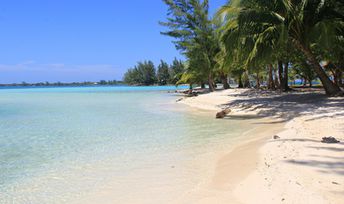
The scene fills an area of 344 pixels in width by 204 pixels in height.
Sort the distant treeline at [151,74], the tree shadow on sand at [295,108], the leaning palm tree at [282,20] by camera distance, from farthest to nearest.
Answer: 1. the distant treeline at [151,74]
2. the leaning palm tree at [282,20]
3. the tree shadow on sand at [295,108]

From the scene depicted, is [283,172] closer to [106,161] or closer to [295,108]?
[106,161]

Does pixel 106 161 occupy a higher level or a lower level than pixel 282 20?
lower

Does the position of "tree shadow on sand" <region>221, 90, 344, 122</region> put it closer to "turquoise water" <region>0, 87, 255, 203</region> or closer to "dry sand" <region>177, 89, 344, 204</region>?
"turquoise water" <region>0, 87, 255, 203</region>

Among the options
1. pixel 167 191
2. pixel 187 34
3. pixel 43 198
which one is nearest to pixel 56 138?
pixel 43 198

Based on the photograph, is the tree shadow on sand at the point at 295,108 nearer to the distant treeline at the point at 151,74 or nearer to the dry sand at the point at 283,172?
the dry sand at the point at 283,172

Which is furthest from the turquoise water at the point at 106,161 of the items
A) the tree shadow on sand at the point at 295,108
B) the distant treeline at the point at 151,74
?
the distant treeline at the point at 151,74

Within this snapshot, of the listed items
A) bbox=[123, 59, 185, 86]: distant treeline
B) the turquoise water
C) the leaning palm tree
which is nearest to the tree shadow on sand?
the leaning palm tree

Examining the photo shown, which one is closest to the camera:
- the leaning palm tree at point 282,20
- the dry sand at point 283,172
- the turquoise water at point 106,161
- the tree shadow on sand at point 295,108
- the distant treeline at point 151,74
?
the dry sand at point 283,172

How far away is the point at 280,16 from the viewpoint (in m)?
15.0

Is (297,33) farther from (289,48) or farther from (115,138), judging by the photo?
(115,138)

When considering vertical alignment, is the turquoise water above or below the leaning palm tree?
below

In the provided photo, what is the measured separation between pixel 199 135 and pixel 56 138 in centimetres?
426

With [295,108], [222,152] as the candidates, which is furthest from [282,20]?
[222,152]

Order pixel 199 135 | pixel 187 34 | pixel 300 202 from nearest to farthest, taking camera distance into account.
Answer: pixel 300 202 < pixel 199 135 < pixel 187 34
